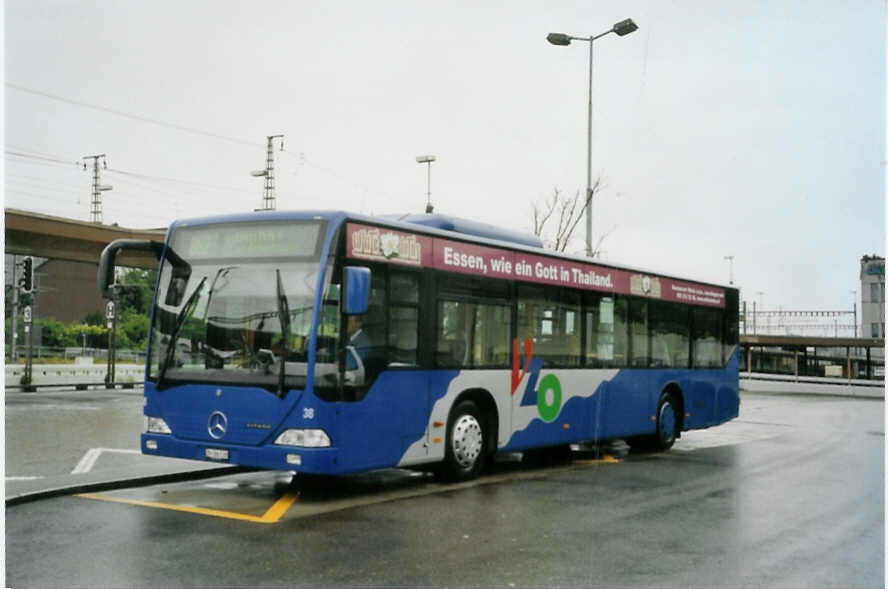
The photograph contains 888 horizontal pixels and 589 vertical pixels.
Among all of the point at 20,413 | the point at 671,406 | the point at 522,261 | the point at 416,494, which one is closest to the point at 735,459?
the point at 671,406

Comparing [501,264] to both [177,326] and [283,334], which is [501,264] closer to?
[283,334]

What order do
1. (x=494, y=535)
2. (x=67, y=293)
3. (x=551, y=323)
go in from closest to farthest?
(x=494, y=535)
(x=551, y=323)
(x=67, y=293)

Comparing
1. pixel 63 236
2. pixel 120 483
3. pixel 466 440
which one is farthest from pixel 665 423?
pixel 63 236

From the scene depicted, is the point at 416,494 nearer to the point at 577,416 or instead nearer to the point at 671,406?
the point at 577,416

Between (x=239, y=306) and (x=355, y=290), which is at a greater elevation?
(x=355, y=290)

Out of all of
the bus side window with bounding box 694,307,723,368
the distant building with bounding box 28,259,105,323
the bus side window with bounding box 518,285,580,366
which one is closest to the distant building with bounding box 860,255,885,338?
the bus side window with bounding box 694,307,723,368

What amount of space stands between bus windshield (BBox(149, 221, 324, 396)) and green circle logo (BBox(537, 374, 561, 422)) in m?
4.36

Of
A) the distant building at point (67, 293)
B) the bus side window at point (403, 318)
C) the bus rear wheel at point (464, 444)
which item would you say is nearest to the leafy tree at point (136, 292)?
the distant building at point (67, 293)

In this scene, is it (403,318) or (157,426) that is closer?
(157,426)

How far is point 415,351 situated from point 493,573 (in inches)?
170

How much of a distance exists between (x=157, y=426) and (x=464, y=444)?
11.5 ft

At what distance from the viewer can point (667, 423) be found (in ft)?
54.5

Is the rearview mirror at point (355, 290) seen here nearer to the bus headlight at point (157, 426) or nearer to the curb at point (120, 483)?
the bus headlight at point (157, 426)

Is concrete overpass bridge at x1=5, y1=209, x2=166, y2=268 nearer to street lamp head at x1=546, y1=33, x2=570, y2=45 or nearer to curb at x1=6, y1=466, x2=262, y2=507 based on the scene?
street lamp head at x1=546, y1=33, x2=570, y2=45
